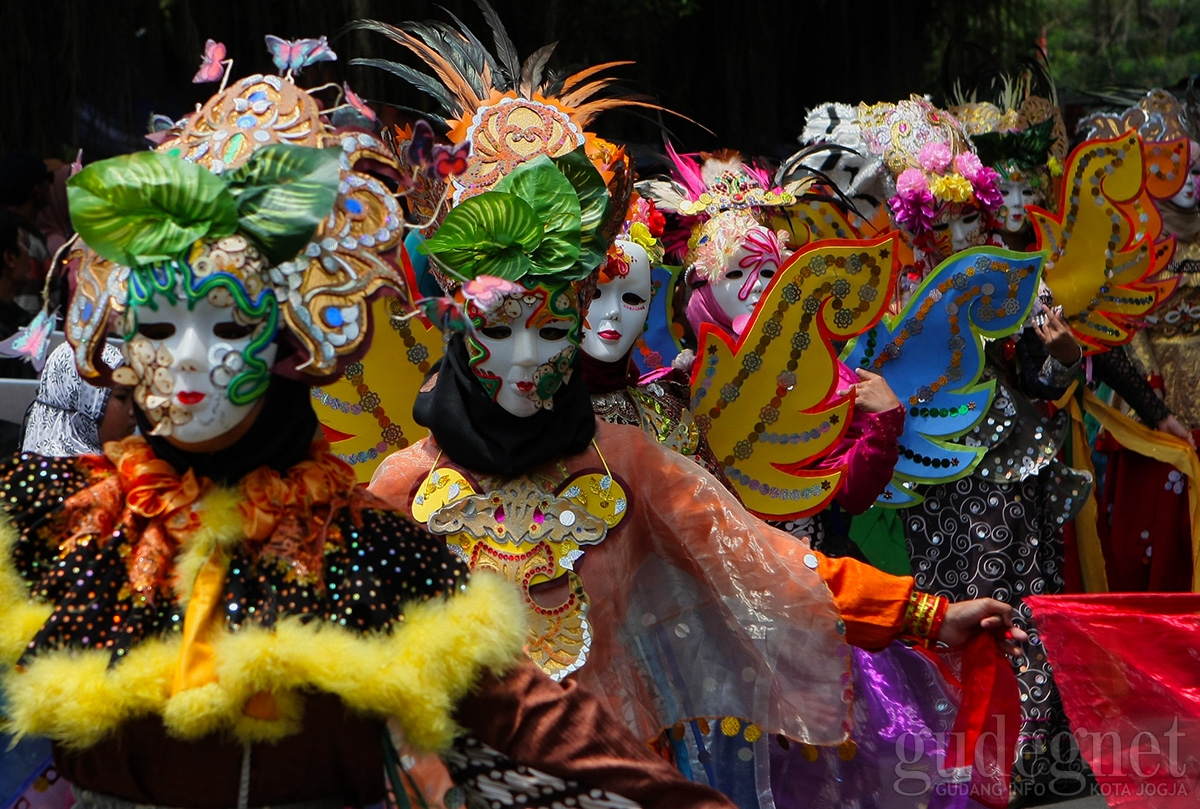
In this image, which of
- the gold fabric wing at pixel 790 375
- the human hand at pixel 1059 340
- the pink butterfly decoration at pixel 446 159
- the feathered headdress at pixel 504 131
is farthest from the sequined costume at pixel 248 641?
the human hand at pixel 1059 340

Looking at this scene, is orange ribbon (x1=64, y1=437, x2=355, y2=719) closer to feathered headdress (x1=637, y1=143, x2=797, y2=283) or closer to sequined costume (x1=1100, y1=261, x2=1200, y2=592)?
feathered headdress (x1=637, y1=143, x2=797, y2=283)

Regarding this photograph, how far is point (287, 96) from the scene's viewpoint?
88.5 inches

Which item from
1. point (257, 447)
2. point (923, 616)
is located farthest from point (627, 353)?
point (257, 447)

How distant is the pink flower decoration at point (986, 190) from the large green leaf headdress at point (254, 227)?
387 cm

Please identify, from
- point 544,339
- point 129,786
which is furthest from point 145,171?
point 544,339

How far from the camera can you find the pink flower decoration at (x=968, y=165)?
569 cm

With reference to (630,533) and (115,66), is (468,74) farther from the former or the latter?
(115,66)

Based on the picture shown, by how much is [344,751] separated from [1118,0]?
25.2m

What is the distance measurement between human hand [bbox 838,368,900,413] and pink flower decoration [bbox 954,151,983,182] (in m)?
1.61

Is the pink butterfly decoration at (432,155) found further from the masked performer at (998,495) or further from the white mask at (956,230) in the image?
the white mask at (956,230)

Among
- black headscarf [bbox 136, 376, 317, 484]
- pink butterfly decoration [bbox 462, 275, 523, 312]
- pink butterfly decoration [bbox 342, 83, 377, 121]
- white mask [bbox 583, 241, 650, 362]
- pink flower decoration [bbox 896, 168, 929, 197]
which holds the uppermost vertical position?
pink butterfly decoration [bbox 342, 83, 377, 121]

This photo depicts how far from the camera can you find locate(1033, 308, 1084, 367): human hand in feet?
17.8

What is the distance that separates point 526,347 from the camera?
9.65 ft

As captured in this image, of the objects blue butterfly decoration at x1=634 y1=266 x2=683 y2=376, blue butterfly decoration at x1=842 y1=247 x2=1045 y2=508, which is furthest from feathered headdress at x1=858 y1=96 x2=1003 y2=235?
blue butterfly decoration at x1=634 y1=266 x2=683 y2=376
